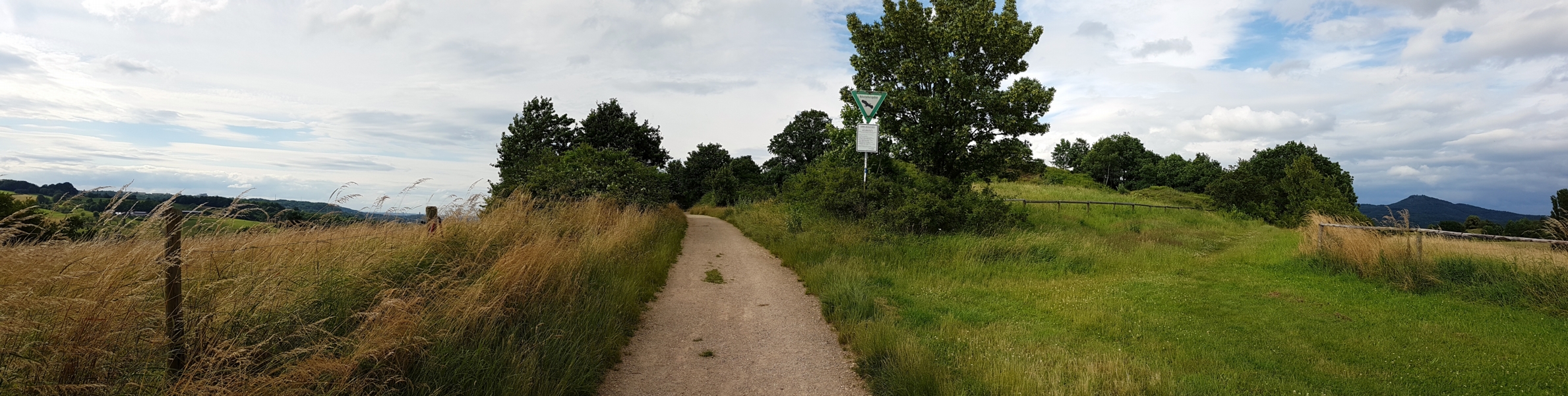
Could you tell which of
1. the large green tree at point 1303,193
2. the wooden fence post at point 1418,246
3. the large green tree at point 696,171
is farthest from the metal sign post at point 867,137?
the large green tree at point 696,171

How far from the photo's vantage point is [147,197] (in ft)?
15.8

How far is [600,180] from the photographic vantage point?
17.8m

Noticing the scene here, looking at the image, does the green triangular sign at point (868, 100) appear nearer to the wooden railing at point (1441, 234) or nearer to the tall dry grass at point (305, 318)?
the wooden railing at point (1441, 234)

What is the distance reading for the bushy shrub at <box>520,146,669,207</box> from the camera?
1719 centimetres

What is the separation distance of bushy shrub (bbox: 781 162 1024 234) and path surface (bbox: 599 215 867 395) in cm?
584

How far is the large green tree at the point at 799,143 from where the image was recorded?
56.0 m

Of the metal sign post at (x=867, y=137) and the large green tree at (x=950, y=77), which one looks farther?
the large green tree at (x=950, y=77)

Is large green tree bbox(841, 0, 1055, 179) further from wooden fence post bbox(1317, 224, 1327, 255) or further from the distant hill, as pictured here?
the distant hill

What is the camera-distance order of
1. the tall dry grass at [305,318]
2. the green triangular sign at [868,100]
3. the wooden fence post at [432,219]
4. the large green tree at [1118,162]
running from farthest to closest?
the large green tree at [1118,162], the green triangular sign at [868,100], the wooden fence post at [432,219], the tall dry grass at [305,318]

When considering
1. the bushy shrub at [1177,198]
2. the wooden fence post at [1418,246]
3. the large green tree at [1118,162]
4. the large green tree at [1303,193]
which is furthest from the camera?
the large green tree at [1118,162]

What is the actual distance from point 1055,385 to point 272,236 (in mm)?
6616

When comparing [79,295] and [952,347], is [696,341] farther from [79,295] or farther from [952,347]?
[79,295]

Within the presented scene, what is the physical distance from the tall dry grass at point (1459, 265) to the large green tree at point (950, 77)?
7610 mm

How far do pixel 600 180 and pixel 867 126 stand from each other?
7.97 m
